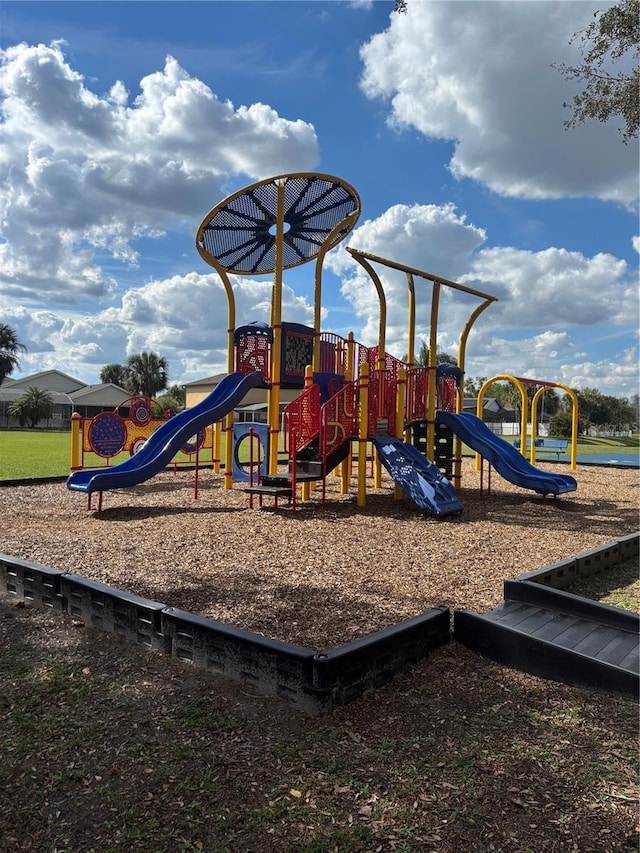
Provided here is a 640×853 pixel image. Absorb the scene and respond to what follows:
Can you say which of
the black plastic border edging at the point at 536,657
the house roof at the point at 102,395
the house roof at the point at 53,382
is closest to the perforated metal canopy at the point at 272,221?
the black plastic border edging at the point at 536,657

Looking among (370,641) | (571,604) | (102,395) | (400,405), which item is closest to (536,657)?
(571,604)

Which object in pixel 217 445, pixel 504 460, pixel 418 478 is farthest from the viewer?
pixel 217 445

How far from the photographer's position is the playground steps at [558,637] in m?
3.60

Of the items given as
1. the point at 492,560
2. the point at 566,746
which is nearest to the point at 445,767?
the point at 566,746

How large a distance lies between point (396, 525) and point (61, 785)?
21.9 feet

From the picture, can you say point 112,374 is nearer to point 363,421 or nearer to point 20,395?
point 20,395

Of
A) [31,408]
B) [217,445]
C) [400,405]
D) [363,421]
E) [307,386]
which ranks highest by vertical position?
[31,408]

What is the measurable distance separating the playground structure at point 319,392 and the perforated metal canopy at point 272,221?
0.03 metres

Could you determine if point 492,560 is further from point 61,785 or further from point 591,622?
point 61,785

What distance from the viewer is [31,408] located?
53969 mm

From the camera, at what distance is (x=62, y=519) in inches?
359

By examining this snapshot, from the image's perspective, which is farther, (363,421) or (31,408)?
(31,408)

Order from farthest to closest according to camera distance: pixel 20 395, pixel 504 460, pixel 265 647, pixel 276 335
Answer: pixel 20 395 < pixel 276 335 < pixel 504 460 < pixel 265 647

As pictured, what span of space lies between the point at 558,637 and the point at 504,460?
756cm
